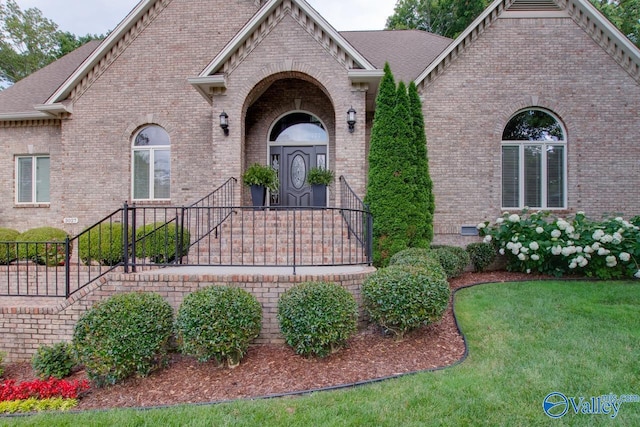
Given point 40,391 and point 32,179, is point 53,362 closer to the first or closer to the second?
point 40,391

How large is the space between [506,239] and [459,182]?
185 centimetres

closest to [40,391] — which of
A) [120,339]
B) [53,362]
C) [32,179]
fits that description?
[53,362]

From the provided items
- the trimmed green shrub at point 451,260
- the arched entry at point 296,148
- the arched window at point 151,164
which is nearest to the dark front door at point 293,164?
the arched entry at point 296,148

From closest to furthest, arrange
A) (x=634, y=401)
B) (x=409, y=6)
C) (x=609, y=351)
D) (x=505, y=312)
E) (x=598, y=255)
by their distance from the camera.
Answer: (x=634, y=401) < (x=609, y=351) < (x=505, y=312) < (x=598, y=255) < (x=409, y=6)

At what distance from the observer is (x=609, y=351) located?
4.09m

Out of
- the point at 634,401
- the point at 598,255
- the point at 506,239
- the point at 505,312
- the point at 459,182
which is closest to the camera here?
the point at 634,401

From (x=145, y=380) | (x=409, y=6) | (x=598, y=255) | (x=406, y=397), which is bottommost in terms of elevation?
(x=145, y=380)

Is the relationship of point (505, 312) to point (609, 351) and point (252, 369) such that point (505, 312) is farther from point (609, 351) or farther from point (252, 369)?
point (252, 369)

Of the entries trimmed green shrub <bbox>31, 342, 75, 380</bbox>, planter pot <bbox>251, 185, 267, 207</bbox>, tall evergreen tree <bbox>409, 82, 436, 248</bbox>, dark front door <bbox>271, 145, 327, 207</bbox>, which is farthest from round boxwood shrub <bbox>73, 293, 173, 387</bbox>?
dark front door <bbox>271, 145, 327, 207</bbox>

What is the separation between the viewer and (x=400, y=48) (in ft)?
43.2

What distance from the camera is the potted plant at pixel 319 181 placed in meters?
9.23

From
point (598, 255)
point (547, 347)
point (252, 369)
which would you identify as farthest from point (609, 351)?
point (598, 255)

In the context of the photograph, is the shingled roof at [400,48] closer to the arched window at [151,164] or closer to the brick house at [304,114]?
the brick house at [304,114]

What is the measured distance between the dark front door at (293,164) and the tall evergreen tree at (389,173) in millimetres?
2599
